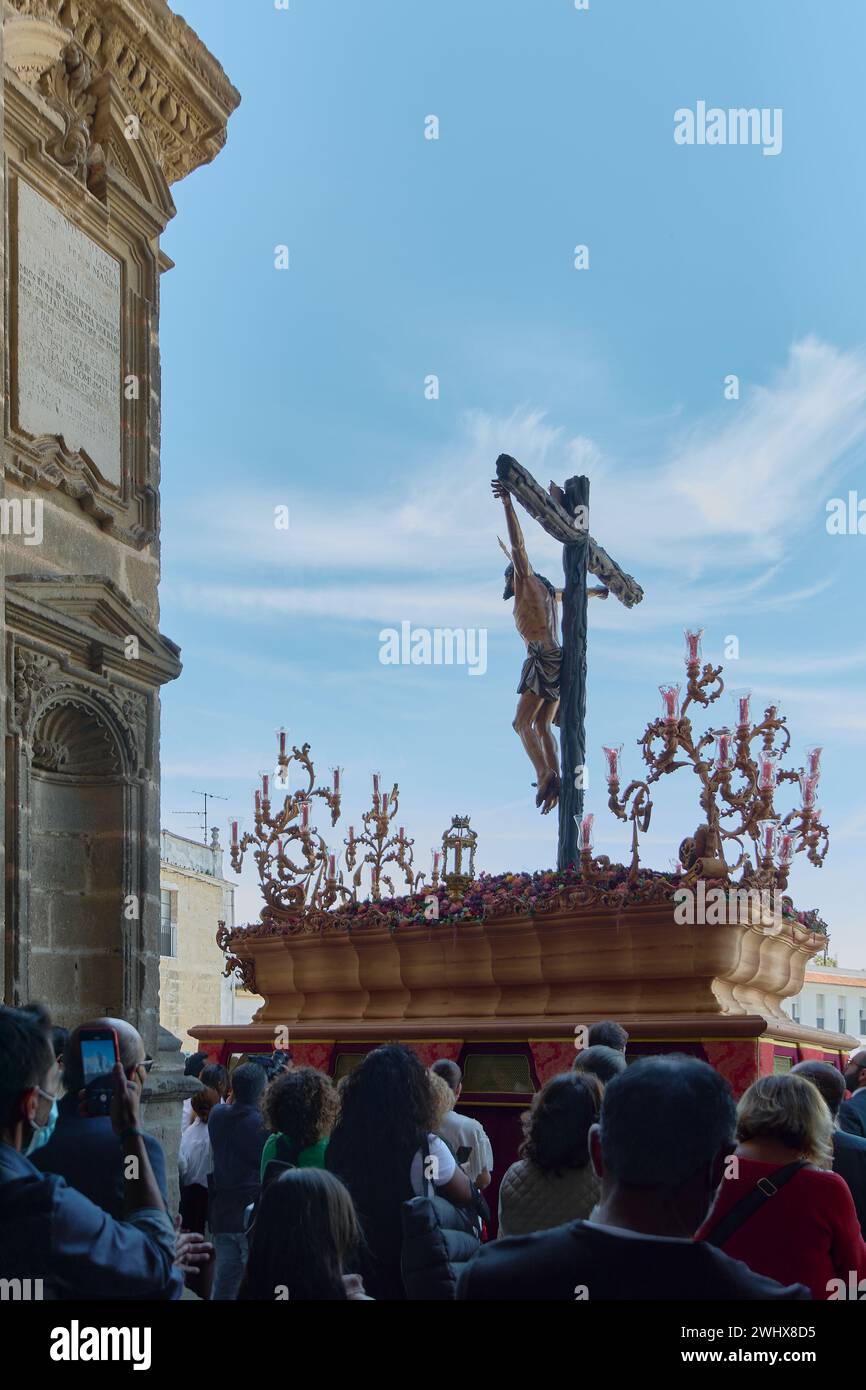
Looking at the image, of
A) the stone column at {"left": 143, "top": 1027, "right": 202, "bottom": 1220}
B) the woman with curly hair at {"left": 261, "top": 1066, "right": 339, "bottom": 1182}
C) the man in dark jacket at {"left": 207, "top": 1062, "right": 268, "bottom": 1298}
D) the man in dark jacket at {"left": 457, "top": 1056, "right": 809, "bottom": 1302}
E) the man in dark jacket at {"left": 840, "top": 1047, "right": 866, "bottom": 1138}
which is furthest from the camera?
the stone column at {"left": 143, "top": 1027, "right": 202, "bottom": 1220}

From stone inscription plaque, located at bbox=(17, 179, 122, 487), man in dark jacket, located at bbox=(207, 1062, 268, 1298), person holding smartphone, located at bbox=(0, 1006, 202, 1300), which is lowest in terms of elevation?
man in dark jacket, located at bbox=(207, 1062, 268, 1298)

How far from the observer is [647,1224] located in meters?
2.80

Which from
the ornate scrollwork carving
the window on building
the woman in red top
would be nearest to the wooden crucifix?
the ornate scrollwork carving

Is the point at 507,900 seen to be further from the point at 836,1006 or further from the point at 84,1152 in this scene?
the point at 836,1006

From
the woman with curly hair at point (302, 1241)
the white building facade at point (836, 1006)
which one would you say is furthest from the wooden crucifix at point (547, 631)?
the white building facade at point (836, 1006)

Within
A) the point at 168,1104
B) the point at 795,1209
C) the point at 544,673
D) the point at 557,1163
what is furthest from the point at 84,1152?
the point at 544,673

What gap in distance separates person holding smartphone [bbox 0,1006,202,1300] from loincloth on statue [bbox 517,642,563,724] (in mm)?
12605

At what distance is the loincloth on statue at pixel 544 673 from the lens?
1591 centimetres

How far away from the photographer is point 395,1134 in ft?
15.0

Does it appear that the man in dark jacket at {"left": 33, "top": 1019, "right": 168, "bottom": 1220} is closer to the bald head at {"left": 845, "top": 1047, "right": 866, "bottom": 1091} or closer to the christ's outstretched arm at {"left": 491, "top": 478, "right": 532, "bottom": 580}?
the bald head at {"left": 845, "top": 1047, "right": 866, "bottom": 1091}

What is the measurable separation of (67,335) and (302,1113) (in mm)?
5726

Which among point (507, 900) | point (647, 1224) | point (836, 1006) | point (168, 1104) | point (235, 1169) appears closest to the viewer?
point (647, 1224)

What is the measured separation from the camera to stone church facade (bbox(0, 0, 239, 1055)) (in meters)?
8.33

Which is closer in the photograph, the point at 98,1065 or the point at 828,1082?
the point at 98,1065
